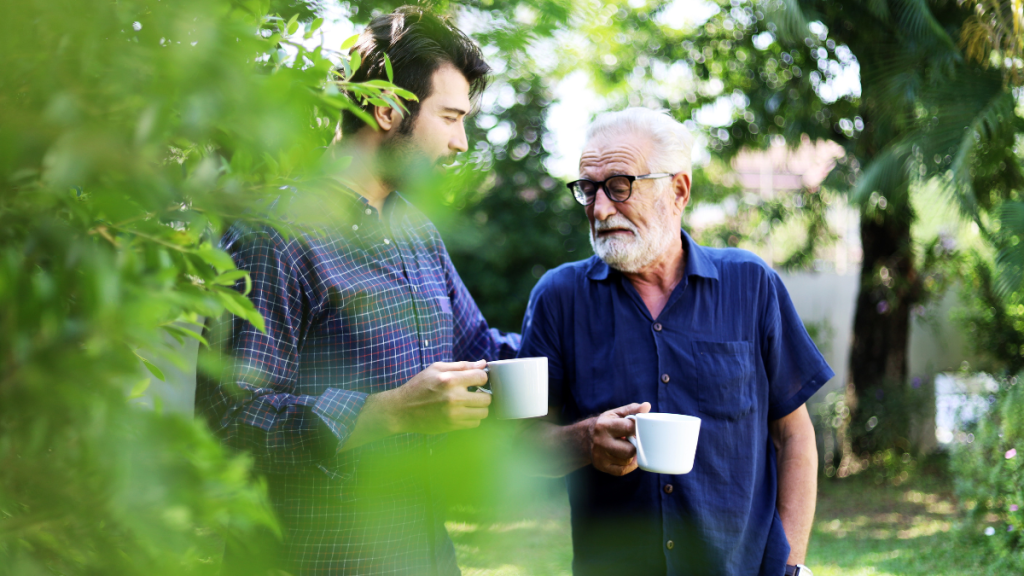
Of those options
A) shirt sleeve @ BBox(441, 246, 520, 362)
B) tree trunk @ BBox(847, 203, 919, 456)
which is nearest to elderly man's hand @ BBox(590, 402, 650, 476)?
shirt sleeve @ BBox(441, 246, 520, 362)

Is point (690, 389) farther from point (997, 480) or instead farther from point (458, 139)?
point (997, 480)

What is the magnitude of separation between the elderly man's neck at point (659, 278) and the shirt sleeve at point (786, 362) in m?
0.25

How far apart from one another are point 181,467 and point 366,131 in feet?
4.28

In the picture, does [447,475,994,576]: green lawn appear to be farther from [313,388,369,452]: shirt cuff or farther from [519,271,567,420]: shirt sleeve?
[313,388,369,452]: shirt cuff

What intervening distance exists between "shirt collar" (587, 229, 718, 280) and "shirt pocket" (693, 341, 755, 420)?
202mm

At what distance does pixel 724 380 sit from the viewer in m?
1.90

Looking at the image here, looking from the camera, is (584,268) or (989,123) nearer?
(584,268)

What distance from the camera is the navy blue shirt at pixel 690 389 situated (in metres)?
1.84

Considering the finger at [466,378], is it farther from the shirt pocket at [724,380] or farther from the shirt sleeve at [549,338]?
the shirt pocket at [724,380]

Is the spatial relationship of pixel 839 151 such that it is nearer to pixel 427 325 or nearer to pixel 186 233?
pixel 427 325

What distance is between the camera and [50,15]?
0.40 m

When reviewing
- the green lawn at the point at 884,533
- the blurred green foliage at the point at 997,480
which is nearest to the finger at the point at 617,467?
the green lawn at the point at 884,533

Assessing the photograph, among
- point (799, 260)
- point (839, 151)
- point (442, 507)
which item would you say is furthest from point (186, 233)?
point (799, 260)

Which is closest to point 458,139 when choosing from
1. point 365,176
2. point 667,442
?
point 667,442
